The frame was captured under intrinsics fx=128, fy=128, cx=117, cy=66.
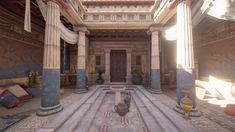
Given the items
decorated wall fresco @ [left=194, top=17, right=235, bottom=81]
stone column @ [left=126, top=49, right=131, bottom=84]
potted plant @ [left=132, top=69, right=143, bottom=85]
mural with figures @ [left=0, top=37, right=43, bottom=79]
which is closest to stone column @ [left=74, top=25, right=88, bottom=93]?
mural with figures @ [left=0, top=37, right=43, bottom=79]

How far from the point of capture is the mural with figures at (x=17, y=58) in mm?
5738

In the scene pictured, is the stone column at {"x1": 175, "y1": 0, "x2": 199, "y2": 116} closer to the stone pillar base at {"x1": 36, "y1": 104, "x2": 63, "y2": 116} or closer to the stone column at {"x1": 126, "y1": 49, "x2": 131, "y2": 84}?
the stone pillar base at {"x1": 36, "y1": 104, "x2": 63, "y2": 116}

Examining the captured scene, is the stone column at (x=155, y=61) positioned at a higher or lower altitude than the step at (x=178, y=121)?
higher

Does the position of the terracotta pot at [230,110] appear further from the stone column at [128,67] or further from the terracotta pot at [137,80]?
the stone column at [128,67]

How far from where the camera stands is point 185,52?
438 cm

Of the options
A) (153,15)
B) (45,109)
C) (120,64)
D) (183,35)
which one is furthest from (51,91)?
(120,64)

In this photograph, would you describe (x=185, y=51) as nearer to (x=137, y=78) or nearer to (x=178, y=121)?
(x=178, y=121)

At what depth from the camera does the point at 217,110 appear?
14.5 ft

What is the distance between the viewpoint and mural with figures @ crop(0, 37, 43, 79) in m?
5.74

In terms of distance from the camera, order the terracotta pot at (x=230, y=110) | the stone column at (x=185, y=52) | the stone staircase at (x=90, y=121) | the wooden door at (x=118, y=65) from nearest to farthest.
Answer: the stone staircase at (x=90, y=121) < the terracotta pot at (x=230, y=110) < the stone column at (x=185, y=52) < the wooden door at (x=118, y=65)

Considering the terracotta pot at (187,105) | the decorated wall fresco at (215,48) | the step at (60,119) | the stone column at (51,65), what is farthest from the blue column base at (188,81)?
the stone column at (51,65)

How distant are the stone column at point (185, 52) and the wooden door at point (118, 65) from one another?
7649 mm

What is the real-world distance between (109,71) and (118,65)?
1.08m

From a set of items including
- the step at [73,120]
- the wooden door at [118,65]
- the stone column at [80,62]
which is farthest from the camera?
the wooden door at [118,65]
